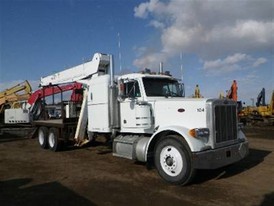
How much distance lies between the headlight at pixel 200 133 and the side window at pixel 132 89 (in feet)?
8.47

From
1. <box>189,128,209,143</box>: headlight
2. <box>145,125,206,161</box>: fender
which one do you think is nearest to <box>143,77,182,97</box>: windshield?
<box>145,125,206,161</box>: fender

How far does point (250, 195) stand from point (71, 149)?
377 inches

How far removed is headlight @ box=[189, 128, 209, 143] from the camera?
343 inches

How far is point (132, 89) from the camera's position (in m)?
11.0

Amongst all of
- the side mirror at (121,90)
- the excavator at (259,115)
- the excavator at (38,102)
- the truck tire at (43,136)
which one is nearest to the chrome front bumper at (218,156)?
the side mirror at (121,90)

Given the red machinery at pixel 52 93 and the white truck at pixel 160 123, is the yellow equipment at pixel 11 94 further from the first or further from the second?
the white truck at pixel 160 123

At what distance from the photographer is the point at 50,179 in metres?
9.74

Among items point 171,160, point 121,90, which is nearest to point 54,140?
point 121,90

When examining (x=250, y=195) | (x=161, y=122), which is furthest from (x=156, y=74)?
(x=250, y=195)

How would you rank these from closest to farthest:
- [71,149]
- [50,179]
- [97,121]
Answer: [50,179] → [97,121] → [71,149]

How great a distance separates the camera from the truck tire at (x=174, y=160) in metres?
8.68

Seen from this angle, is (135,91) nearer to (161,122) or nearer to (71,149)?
(161,122)

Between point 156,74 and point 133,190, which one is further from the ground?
point 156,74

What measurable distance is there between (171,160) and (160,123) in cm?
136
